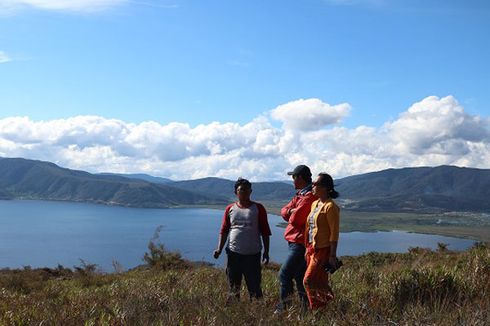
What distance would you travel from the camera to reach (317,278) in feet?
16.1

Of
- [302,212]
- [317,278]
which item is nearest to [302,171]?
[302,212]

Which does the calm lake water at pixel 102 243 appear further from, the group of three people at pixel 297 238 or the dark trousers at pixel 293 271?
the dark trousers at pixel 293 271

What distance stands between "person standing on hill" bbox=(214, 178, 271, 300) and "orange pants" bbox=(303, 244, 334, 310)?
3.11 ft

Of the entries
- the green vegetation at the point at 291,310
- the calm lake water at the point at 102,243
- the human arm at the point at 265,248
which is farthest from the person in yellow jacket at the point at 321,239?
the calm lake water at the point at 102,243

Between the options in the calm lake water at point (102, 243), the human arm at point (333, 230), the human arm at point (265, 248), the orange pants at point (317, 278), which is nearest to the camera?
the orange pants at point (317, 278)

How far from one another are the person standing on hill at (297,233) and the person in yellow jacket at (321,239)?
0.64 ft

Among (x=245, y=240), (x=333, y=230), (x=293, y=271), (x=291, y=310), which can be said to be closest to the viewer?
(x=291, y=310)

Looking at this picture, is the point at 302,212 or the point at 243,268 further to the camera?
the point at 243,268

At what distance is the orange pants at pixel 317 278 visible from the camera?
4.74 m

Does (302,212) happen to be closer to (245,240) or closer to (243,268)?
(245,240)

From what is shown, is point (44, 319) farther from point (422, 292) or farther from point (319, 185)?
point (422, 292)

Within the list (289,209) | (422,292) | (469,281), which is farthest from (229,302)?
(469,281)

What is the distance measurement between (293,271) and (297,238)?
1.19 feet

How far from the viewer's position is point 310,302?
4.73 metres
